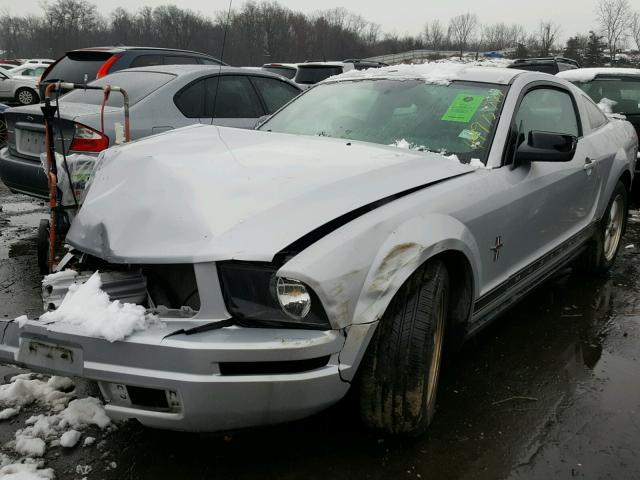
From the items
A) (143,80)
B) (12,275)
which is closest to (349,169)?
(12,275)

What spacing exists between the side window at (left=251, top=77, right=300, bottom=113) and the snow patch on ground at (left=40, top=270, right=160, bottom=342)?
4515mm

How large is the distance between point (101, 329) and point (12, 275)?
3.16m

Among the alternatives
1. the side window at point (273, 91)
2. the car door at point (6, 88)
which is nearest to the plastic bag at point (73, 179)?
the side window at point (273, 91)

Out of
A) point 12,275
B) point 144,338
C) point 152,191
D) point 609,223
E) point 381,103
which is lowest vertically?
point 12,275

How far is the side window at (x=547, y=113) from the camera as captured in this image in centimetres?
347

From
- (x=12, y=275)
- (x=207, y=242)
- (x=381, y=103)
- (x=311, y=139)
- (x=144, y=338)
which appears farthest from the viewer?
(x=12, y=275)

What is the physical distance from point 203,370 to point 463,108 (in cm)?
210

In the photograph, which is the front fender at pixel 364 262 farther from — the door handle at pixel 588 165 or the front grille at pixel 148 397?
the door handle at pixel 588 165

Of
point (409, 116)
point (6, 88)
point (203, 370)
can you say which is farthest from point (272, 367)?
point (6, 88)

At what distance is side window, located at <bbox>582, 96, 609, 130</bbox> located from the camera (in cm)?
445

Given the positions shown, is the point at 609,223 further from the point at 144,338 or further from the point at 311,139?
the point at 144,338

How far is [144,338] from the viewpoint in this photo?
196 centimetres

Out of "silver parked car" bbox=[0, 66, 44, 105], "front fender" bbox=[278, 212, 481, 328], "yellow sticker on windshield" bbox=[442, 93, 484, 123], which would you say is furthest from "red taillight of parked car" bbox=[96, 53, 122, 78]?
"silver parked car" bbox=[0, 66, 44, 105]

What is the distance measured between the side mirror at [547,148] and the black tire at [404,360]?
3.31 ft
